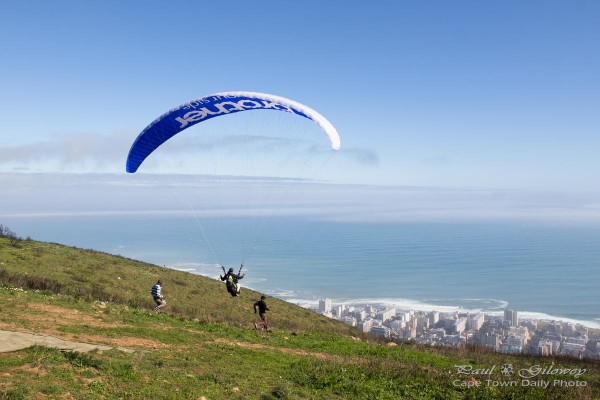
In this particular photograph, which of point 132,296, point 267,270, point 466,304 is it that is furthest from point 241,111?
point 267,270

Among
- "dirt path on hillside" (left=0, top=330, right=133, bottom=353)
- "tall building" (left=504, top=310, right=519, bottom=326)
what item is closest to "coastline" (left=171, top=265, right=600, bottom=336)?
"tall building" (left=504, top=310, right=519, bottom=326)

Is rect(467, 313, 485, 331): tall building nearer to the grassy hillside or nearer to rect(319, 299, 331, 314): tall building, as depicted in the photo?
rect(319, 299, 331, 314): tall building

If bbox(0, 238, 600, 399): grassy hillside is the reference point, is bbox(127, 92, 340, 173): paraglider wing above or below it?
above

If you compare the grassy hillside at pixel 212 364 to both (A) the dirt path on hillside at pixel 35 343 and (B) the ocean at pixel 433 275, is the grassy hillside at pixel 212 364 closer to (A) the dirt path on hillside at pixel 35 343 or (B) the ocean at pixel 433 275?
(A) the dirt path on hillside at pixel 35 343

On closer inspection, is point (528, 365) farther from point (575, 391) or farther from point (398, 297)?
point (398, 297)

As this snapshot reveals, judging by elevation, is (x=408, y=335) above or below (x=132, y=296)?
below
